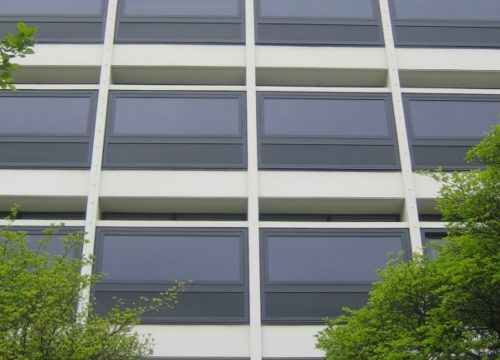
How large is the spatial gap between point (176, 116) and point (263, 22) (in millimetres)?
4252

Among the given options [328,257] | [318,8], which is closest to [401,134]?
[328,257]

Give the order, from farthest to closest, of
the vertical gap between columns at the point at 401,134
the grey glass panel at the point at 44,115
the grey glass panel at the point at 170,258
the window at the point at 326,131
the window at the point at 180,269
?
1. the grey glass panel at the point at 44,115
2. the window at the point at 326,131
3. the vertical gap between columns at the point at 401,134
4. the grey glass panel at the point at 170,258
5. the window at the point at 180,269

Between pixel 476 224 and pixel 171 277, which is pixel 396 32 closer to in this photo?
pixel 171 277

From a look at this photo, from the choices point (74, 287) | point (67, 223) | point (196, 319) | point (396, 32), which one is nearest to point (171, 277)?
point (196, 319)

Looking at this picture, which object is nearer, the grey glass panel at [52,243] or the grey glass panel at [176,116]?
the grey glass panel at [52,243]

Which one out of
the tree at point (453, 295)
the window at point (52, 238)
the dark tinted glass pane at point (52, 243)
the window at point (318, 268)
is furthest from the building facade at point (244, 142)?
the tree at point (453, 295)

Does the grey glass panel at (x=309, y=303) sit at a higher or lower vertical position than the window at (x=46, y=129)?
lower

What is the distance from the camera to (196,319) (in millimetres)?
16562

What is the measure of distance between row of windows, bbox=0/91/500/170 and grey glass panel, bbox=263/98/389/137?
0.09 feet

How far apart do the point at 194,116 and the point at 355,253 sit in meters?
6.03

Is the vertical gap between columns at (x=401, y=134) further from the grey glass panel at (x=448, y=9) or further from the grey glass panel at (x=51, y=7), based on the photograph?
the grey glass panel at (x=51, y=7)

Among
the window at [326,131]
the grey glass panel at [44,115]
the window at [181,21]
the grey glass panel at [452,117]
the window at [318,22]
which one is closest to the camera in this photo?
the window at [326,131]

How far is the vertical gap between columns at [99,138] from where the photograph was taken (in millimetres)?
17219

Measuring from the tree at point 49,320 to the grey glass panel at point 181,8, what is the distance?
450 inches
